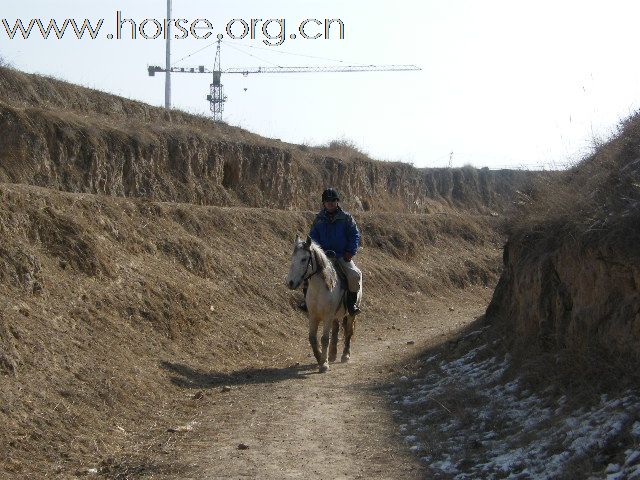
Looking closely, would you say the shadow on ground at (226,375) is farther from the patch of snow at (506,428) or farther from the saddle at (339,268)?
the patch of snow at (506,428)

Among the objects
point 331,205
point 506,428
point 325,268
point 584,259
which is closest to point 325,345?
point 325,268

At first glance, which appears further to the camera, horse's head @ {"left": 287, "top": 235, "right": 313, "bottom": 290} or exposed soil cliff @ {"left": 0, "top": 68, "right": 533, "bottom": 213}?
exposed soil cliff @ {"left": 0, "top": 68, "right": 533, "bottom": 213}

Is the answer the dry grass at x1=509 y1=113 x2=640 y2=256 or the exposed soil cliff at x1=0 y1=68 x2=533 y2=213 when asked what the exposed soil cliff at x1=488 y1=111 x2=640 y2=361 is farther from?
the exposed soil cliff at x1=0 y1=68 x2=533 y2=213

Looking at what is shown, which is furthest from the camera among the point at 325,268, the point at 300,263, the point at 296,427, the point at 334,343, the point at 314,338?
the point at 334,343

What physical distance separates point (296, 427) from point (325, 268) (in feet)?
16.1

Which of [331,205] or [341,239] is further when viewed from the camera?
[341,239]

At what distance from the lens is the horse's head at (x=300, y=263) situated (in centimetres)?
1426

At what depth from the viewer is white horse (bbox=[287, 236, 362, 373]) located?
14430 millimetres

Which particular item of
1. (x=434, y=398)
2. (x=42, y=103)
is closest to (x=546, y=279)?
→ (x=434, y=398)

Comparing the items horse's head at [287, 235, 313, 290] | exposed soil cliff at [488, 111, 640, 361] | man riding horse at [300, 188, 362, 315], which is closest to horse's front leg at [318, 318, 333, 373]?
man riding horse at [300, 188, 362, 315]

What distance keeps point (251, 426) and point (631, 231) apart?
5.09 metres

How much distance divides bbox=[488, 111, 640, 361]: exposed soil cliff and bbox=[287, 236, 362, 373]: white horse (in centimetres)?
305

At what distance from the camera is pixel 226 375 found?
14570 mm

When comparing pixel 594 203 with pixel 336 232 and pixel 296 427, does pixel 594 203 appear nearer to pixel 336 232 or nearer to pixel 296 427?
pixel 296 427
